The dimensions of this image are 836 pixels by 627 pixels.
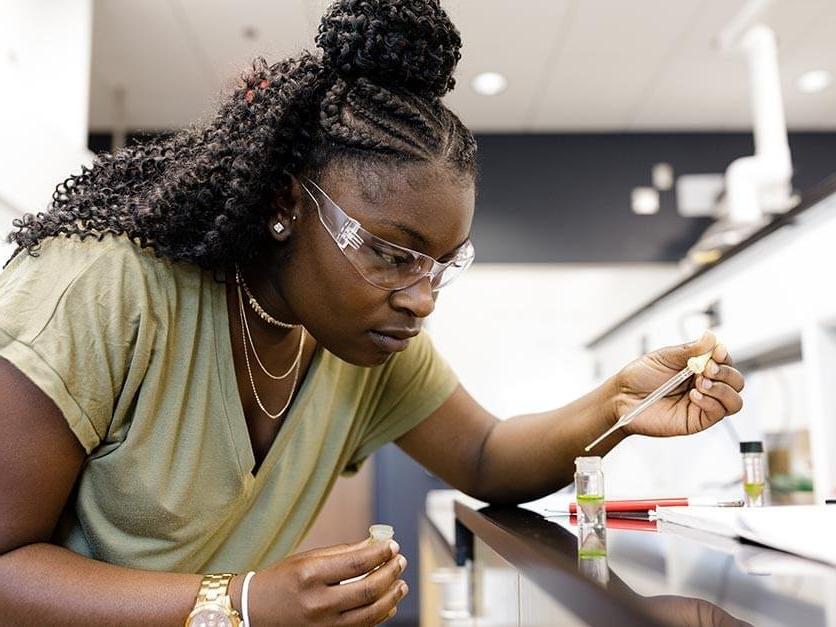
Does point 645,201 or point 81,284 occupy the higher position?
point 645,201

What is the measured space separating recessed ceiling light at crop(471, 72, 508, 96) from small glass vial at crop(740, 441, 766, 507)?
10.3 ft

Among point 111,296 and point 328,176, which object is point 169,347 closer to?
point 111,296

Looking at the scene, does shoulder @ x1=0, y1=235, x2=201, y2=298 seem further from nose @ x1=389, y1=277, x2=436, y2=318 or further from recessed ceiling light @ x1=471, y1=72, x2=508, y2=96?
recessed ceiling light @ x1=471, y1=72, x2=508, y2=96

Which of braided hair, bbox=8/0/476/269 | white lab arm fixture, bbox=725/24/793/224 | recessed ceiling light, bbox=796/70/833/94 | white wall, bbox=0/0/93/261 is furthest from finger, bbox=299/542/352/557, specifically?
recessed ceiling light, bbox=796/70/833/94

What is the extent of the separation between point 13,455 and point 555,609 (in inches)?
18.6

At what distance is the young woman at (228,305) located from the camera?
2.60 feet

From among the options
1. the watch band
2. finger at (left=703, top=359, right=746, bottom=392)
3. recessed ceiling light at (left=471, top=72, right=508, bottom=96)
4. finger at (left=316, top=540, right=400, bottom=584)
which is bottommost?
the watch band

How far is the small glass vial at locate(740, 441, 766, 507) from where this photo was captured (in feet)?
3.69

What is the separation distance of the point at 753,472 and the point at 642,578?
673mm

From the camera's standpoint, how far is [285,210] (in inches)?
38.8

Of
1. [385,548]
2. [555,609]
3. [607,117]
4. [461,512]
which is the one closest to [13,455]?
[385,548]

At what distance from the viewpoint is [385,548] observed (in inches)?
27.2

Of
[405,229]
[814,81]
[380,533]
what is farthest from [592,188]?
[380,533]

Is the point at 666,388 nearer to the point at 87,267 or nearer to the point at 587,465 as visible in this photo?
the point at 587,465
